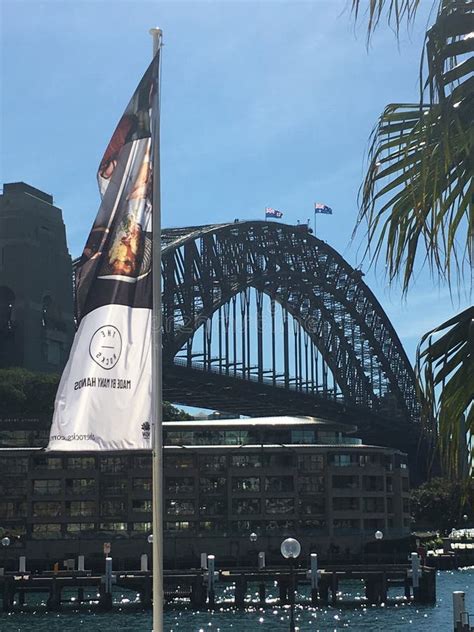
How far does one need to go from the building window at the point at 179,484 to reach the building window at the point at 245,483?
5.48 meters

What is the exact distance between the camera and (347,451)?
458ft

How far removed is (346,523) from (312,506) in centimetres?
486

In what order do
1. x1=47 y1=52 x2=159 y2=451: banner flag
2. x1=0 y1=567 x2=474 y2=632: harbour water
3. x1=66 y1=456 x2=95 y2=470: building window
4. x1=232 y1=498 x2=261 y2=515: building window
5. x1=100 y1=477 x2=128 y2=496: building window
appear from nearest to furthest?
x1=47 y1=52 x2=159 y2=451: banner flag < x1=0 y1=567 x2=474 y2=632: harbour water < x1=100 y1=477 x2=128 y2=496: building window < x1=66 y1=456 x2=95 y2=470: building window < x1=232 y1=498 x2=261 y2=515: building window

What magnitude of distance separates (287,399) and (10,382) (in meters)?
65.2

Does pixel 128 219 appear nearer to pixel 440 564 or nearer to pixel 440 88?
pixel 440 88

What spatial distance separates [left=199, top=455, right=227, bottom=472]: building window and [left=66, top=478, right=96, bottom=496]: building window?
13997 millimetres

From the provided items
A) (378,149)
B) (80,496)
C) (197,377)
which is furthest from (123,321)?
A: (197,377)

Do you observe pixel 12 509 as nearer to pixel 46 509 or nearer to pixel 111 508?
pixel 46 509

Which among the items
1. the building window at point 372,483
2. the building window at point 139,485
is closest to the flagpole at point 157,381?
the building window at point 139,485

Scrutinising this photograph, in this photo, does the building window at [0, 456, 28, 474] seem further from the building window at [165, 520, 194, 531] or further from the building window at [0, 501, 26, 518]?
the building window at [165, 520, 194, 531]

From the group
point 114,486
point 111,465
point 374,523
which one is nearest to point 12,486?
point 111,465

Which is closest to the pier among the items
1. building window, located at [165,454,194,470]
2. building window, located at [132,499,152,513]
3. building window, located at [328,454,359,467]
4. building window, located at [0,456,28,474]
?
building window, located at [132,499,152,513]

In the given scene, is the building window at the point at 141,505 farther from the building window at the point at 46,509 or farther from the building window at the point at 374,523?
the building window at the point at 374,523

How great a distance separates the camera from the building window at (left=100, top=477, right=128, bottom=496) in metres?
134
